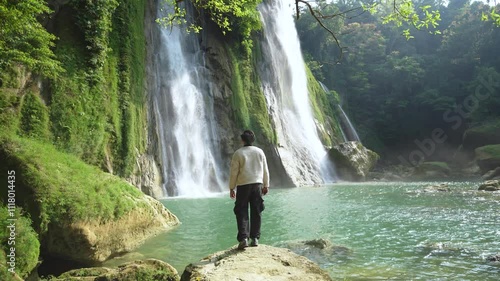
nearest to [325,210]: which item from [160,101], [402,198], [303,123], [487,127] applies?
[402,198]

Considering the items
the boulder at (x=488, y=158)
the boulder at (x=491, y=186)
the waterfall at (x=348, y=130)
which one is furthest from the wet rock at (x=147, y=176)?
the waterfall at (x=348, y=130)

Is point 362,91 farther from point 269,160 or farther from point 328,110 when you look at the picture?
point 269,160

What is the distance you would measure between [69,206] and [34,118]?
3863 millimetres

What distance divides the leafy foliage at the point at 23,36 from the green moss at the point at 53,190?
1.99 metres

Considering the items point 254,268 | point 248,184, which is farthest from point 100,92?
point 254,268

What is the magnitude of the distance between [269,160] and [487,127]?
23.7 meters

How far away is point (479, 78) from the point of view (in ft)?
126

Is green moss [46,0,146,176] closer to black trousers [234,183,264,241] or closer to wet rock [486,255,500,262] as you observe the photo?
black trousers [234,183,264,241]

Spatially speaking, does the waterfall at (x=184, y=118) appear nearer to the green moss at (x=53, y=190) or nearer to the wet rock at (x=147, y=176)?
the wet rock at (x=147, y=176)

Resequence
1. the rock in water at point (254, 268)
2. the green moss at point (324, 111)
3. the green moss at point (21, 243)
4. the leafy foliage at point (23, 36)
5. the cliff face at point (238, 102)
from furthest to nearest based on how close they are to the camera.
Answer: the green moss at point (324, 111) < the cliff face at point (238, 102) < the leafy foliage at point (23, 36) < the green moss at point (21, 243) < the rock in water at point (254, 268)

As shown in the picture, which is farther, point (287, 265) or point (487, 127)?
point (487, 127)

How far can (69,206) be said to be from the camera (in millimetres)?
5852

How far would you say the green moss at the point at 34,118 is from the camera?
8.45 meters

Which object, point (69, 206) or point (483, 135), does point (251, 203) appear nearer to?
point (69, 206)
